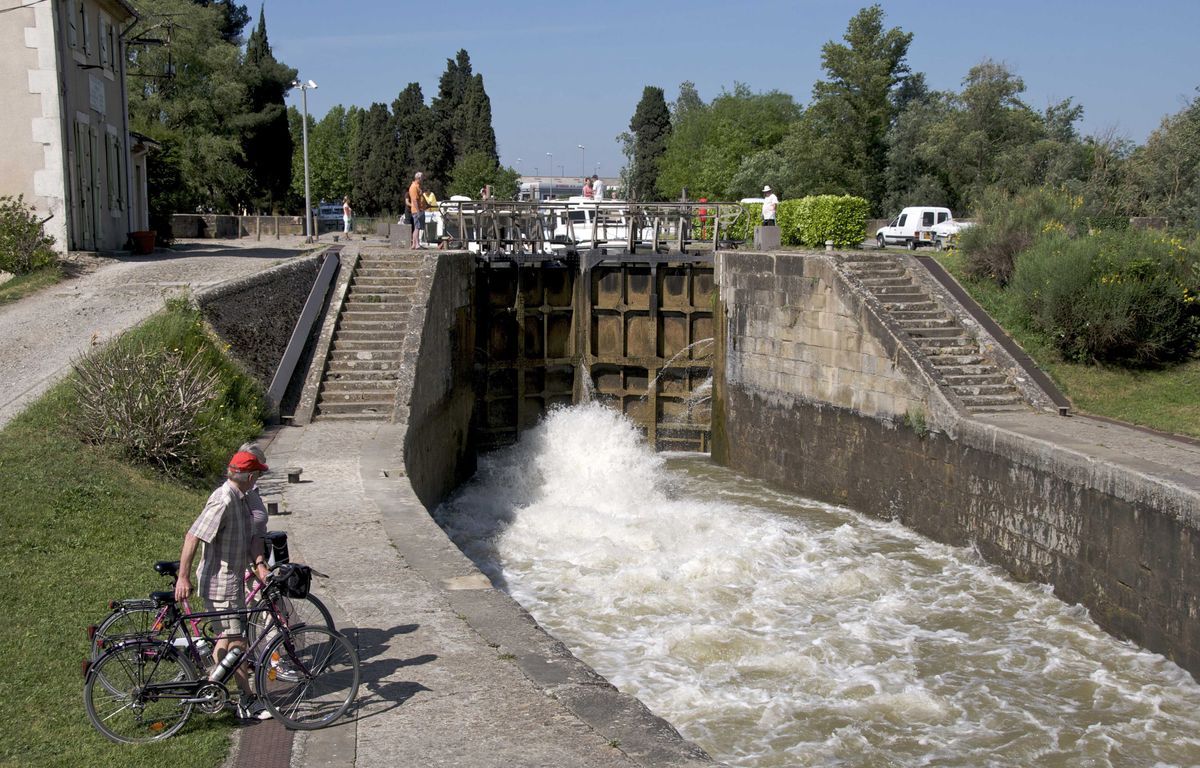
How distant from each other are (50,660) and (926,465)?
439 inches

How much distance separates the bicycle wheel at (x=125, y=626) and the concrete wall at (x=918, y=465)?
8.69 metres

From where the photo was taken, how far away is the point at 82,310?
15008mm

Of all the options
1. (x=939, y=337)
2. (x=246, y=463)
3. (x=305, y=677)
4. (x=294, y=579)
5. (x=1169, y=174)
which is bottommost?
(x=305, y=677)

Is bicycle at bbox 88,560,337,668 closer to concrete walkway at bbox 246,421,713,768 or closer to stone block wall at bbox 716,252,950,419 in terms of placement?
concrete walkway at bbox 246,421,713,768

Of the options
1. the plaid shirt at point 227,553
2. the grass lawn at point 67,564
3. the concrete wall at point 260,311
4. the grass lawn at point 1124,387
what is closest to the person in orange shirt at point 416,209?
the concrete wall at point 260,311

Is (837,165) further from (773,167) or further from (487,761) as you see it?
(487,761)

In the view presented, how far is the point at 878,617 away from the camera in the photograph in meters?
11.4

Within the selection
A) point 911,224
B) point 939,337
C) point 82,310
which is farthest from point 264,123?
point 939,337

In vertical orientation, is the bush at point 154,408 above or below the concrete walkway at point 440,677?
above

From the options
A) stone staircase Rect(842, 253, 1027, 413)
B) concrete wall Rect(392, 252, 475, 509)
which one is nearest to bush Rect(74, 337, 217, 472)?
concrete wall Rect(392, 252, 475, 509)

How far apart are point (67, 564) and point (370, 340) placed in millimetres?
8464

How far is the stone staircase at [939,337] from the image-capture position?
581 inches

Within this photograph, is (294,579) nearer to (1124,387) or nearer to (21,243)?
(1124,387)

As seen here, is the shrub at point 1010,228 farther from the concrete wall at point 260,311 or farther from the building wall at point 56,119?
the building wall at point 56,119
